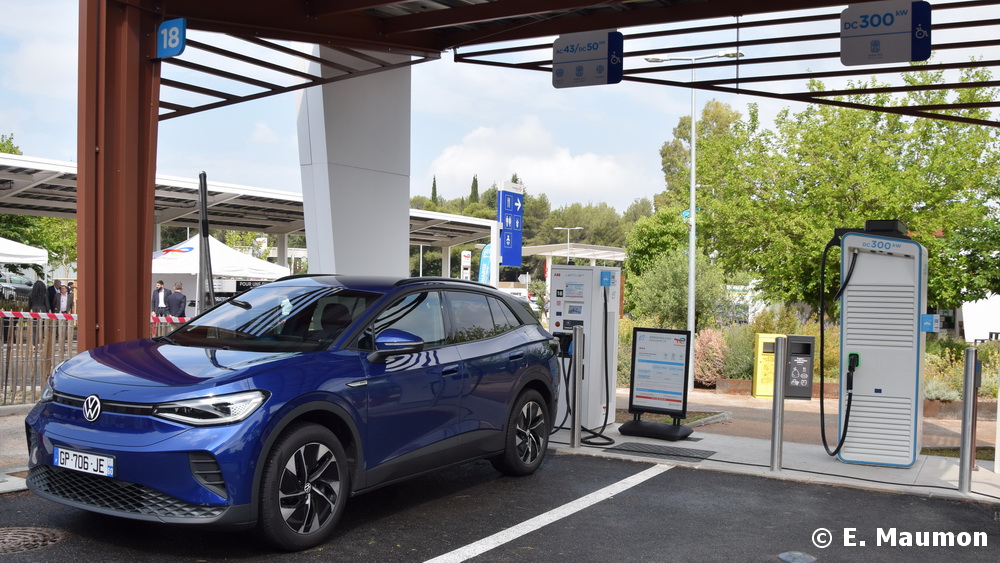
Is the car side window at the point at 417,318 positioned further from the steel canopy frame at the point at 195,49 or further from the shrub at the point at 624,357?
the shrub at the point at 624,357

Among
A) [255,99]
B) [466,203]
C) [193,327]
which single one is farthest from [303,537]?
[466,203]

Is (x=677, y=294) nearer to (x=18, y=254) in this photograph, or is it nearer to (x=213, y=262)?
(x=213, y=262)

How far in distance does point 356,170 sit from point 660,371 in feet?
18.5

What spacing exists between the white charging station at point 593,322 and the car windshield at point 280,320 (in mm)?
4356

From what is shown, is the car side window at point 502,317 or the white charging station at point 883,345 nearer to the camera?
the car side window at point 502,317

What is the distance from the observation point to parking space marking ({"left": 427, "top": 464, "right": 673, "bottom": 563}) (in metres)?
5.45

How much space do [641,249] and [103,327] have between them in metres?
40.1

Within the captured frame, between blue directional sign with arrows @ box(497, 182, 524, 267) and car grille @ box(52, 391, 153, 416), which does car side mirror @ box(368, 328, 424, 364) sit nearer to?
car grille @ box(52, 391, 153, 416)

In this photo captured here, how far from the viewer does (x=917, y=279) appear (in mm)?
8430

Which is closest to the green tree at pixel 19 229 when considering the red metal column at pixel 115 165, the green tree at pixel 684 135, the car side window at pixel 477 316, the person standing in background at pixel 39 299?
the person standing in background at pixel 39 299

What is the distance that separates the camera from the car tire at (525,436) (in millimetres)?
7504

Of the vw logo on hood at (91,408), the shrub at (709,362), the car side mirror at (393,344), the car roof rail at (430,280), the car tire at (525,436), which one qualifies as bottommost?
the shrub at (709,362)

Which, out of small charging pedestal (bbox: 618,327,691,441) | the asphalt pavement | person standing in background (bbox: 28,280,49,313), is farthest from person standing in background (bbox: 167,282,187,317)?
small charging pedestal (bbox: 618,327,691,441)

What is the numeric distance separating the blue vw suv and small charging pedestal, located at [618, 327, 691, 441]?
2.98 m
